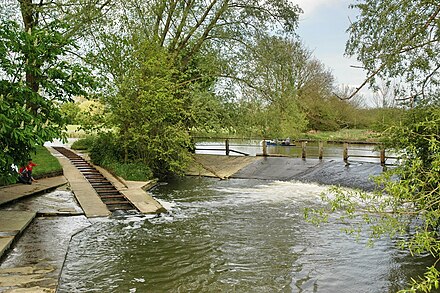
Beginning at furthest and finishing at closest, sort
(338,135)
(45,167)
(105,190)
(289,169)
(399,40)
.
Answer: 1. (338,135)
2. (289,169)
3. (45,167)
4. (105,190)
5. (399,40)

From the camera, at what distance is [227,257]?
765 cm

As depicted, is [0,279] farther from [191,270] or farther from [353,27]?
[353,27]

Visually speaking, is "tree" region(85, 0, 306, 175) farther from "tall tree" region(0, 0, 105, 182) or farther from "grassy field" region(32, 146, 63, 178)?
"tall tree" region(0, 0, 105, 182)

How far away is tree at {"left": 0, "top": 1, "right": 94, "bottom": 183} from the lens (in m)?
6.84

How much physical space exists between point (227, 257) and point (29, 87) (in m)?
4.87

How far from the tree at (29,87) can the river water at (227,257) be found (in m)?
2.19

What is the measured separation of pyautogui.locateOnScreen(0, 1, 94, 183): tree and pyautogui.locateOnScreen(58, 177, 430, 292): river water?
2186mm

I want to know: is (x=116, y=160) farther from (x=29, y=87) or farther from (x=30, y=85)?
(x=29, y=87)

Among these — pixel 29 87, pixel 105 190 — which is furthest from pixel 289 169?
pixel 29 87

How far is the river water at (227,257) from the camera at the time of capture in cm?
640

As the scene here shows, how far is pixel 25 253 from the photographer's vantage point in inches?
274

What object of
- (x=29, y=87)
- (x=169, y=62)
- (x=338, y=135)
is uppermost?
(x=169, y=62)

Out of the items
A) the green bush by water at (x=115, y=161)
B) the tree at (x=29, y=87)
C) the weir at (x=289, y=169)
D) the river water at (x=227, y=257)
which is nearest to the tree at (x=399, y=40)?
the river water at (x=227, y=257)

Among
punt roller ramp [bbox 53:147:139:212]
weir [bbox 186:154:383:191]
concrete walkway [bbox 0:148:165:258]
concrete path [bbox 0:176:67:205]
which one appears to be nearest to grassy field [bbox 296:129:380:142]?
weir [bbox 186:154:383:191]
